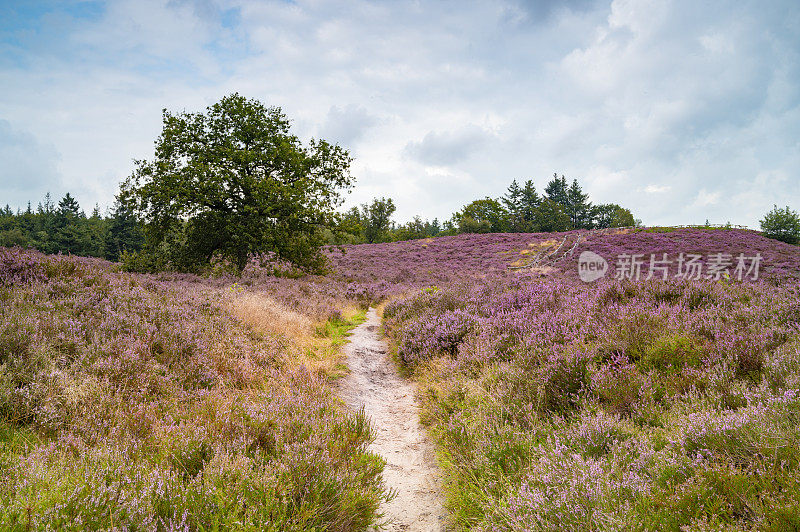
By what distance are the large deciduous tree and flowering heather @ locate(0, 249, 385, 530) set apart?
8.96 metres

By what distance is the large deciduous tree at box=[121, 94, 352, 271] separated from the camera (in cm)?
1441

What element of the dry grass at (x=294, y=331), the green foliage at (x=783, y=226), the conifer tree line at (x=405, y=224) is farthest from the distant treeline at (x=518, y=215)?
the dry grass at (x=294, y=331)

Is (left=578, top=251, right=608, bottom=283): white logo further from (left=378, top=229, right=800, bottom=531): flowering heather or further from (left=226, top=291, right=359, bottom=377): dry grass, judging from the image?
(left=226, top=291, right=359, bottom=377): dry grass

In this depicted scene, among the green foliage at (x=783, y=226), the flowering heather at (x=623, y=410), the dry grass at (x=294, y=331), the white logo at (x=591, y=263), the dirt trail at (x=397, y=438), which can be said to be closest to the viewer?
the flowering heather at (x=623, y=410)

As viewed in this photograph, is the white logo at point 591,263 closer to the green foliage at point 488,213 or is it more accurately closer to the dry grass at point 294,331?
the dry grass at point 294,331

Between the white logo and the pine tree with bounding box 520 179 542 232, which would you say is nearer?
the white logo

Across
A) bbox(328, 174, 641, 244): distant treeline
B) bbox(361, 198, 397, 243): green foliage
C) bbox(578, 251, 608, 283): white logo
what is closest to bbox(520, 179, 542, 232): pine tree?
bbox(328, 174, 641, 244): distant treeline

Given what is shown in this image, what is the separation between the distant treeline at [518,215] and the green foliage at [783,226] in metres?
33.2

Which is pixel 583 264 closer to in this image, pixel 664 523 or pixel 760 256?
pixel 760 256

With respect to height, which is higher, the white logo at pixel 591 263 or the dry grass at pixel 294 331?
the white logo at pixel 591 263

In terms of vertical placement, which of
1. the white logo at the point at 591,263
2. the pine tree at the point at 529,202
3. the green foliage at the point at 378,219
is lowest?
the white logo at the point at 591,263

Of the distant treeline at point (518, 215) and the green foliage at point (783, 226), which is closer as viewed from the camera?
the green foliage at point (783, 226)

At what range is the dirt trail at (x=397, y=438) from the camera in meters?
3.54

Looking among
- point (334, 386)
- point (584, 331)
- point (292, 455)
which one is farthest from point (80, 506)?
point (584, 331)
